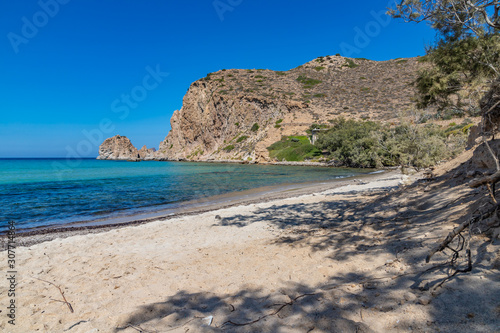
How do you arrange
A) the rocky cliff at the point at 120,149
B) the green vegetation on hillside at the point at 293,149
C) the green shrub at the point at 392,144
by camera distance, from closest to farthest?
1. the green shrub at the point at 392,144
2. the green vegetation on hillside at the point at 293,149
3. the rocky cliff at the point at 120,149

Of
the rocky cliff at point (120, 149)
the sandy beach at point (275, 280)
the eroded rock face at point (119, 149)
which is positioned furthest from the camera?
the eroded rock face at point (119, 149)

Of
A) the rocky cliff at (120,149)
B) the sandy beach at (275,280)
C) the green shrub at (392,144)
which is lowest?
the sandy beach at (275,280)

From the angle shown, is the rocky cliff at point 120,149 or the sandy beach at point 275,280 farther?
the rocky cliff at point 120,149

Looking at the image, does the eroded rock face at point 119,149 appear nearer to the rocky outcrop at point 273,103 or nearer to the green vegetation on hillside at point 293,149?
the rocky outcrop at point 273,103

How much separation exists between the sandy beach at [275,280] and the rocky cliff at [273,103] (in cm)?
4775

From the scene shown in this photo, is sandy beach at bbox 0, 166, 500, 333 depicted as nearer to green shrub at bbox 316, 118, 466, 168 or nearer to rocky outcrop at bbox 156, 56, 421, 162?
green shrub at bbox 316, 118, 466, 168

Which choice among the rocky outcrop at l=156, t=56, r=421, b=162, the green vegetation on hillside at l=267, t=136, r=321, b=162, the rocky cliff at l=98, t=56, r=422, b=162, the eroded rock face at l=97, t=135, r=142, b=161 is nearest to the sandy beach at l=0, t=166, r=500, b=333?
the green vegetation on hillside at l=267, t=136, r=321, b=162

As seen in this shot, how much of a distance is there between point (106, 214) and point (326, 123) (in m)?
51.5

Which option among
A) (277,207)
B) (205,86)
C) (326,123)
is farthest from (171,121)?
(277,207)

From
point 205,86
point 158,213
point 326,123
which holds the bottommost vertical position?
point 158,213

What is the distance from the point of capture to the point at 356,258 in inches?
153

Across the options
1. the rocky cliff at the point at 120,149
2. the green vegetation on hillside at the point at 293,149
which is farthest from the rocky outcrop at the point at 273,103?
the rocky cliff at the point at 120,149

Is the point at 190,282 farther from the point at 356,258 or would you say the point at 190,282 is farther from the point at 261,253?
the point at 356,258

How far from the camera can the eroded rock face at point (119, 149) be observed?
124613mm
